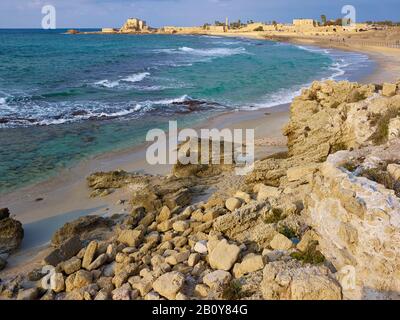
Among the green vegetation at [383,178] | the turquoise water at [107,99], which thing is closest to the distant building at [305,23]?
the turquoise water at [107,99]

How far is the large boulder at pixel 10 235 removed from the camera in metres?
9.29

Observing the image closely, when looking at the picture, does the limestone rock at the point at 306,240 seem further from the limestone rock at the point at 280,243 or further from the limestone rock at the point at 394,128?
the limestone rock at the point at 394,128

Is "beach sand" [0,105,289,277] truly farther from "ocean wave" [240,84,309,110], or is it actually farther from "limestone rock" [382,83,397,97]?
"ocean wave" [240,84,309,110]

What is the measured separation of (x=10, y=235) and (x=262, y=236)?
6.03 meters

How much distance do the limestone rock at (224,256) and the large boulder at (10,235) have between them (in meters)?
5.15

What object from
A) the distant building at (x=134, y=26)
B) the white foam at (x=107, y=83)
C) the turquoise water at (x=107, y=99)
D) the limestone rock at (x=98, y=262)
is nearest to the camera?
the limestone rock at (x=98, y=262)

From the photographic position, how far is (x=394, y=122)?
9.45m

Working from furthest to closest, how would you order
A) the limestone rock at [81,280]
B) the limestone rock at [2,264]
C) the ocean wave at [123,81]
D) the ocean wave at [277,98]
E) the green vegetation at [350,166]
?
the ocean wave at [123,81], the ocean wave at [277,98], the limestone rock at [2,264], the limestone rock at [81,280], the green vegetation at [350,166]

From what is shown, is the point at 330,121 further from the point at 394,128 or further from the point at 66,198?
the point at 66,198

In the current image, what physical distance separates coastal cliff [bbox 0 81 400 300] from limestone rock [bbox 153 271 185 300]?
19 millimetres

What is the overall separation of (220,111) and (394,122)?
14379mm

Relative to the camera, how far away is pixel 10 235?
9.46m

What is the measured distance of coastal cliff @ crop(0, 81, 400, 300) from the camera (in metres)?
5.30

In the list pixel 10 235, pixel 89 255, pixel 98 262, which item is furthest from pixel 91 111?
pixel 98 262
